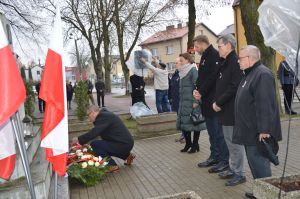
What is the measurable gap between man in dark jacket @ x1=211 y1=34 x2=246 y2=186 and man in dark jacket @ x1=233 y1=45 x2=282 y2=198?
28.5 inches

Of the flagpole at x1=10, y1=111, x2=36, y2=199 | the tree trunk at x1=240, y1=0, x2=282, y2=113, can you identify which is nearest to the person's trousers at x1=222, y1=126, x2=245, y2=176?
the flagpole at x1=10, y1=111, x2=36, y2=199

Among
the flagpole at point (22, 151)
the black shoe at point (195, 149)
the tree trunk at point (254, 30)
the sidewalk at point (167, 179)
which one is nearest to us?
the flagpole at point (22, 151)

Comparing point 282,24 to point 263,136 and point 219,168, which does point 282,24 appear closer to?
point 263,136

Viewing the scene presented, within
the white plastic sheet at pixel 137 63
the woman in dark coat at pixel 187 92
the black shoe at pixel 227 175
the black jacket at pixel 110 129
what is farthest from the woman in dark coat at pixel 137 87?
the black shoe at pixel 227 175

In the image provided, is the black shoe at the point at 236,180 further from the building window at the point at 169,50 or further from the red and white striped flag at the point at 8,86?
the building window at the point at 169,50

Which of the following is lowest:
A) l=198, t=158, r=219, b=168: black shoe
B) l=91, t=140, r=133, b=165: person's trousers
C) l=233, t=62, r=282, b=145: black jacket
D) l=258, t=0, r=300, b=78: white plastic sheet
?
l=198, t=158, r=219, b=168: black shoe

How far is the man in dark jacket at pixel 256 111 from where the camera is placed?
439 cm

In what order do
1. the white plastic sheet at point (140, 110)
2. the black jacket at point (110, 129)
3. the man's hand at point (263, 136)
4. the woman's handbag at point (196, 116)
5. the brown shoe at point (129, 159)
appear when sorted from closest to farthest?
the man's hand at point (263, 136), the black jacket at point (110, 129), the woman's handbag at point (196, 116), the brown shoe at point (129, 159), the white plastic sheet at point (140, 110)

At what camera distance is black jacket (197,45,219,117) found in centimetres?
629

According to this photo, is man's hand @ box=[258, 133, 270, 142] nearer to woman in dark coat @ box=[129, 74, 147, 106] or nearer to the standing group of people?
the standing group of people

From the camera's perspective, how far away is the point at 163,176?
255 inches

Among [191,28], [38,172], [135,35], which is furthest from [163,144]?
[135,35]

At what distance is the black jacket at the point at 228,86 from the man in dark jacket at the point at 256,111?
2.32 feet

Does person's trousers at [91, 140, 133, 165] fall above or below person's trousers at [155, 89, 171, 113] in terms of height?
below
